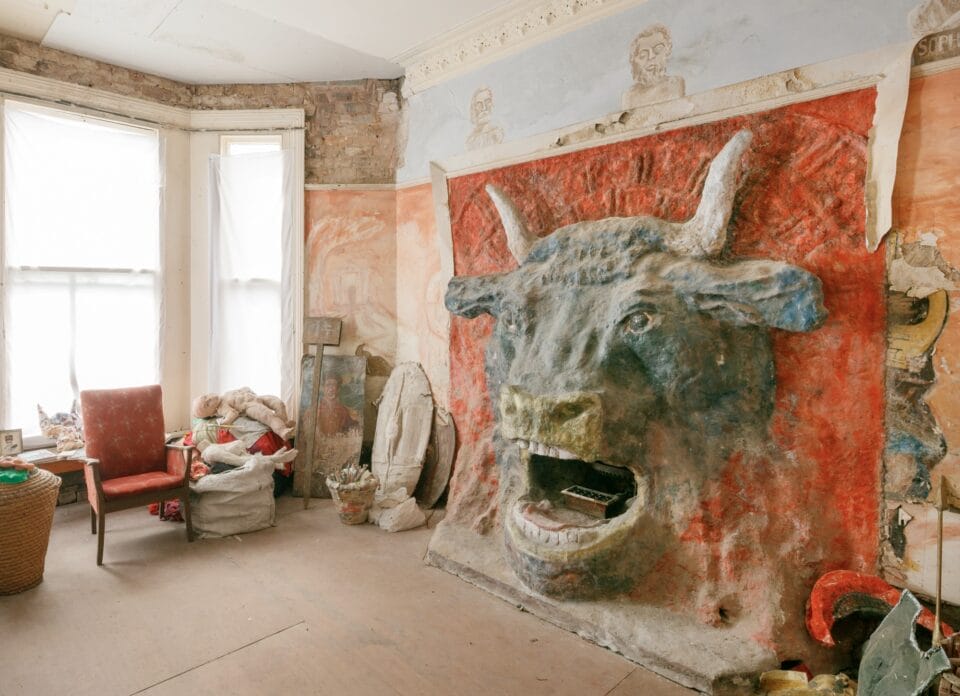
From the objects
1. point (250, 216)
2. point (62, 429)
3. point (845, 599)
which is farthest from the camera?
point (250, 216)

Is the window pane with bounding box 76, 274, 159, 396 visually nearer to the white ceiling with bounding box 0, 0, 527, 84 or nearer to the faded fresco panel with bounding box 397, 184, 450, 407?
the white ceiling with bounding box 0, 0, 527, 84

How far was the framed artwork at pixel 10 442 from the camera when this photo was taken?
161 inches

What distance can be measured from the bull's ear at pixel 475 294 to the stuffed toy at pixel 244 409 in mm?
2034

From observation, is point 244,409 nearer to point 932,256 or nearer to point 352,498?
point 352,498

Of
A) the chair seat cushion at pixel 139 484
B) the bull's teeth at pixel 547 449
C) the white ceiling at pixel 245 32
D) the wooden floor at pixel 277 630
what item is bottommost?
the wooden floor at pixel 277 630

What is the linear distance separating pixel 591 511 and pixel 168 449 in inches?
114

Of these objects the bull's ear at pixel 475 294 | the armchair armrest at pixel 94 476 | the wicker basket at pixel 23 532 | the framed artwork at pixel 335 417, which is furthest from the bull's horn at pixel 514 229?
the wicker basket at pixel 23 532

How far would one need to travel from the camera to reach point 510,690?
94.1 inches

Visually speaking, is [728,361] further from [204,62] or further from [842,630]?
[204,62]

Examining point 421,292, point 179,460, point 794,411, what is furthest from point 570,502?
point 179,460

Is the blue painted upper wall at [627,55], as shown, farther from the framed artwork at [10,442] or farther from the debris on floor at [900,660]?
the framed artwork at [10,442]

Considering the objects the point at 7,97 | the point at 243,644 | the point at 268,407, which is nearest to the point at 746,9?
the point at 243,644

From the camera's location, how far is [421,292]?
15.3ft

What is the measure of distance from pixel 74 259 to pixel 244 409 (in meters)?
1.74
